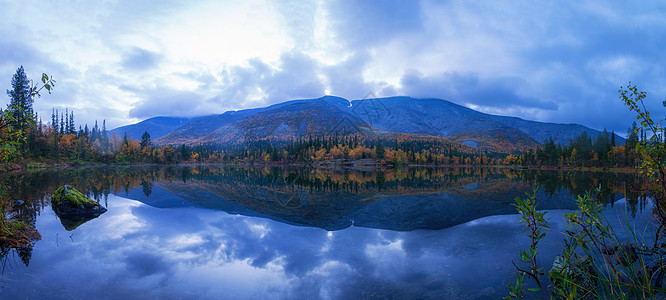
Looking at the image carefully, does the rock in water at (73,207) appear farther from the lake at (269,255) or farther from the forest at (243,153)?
the forest at (243,153)

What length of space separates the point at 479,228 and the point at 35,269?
16.5 meters

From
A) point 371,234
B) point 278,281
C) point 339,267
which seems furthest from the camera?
point 371,234

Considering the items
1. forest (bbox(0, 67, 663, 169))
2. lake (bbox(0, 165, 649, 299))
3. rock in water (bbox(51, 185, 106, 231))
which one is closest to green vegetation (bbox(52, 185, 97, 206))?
rock in water (bbox(51, 185, 106, 231))

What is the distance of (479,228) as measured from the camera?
13.7 m

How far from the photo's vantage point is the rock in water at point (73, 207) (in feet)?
47.6

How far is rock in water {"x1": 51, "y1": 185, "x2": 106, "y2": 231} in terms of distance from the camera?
1452 cm

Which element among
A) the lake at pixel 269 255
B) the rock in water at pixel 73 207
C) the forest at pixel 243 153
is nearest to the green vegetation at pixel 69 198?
the rock in water at pixel 73 207

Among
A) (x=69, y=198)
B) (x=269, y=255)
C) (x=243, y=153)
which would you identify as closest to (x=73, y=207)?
(x=69, y=198)

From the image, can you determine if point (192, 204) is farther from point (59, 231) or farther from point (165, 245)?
point (165, 245)

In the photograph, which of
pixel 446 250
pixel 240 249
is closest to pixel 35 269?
pixel 240 249

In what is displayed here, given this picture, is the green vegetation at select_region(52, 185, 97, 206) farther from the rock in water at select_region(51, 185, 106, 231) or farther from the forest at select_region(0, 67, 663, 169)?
the forest at select_region(0, 67, 663, 169)

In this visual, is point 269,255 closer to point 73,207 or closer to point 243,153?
point 73,207

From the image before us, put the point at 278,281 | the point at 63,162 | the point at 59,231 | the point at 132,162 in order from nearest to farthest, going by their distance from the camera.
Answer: the point at 278,281, the point at 59,231, the point at 63,162, the point at 132,162

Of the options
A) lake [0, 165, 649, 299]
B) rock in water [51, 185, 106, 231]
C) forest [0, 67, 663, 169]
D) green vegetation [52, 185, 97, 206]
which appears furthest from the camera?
forest [0, 67, 663, 169]
